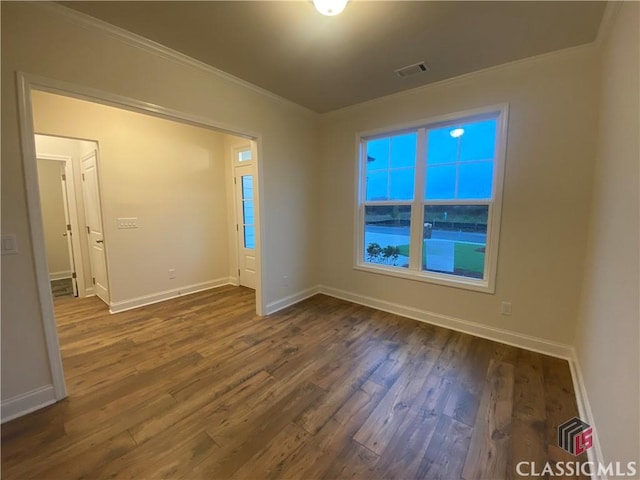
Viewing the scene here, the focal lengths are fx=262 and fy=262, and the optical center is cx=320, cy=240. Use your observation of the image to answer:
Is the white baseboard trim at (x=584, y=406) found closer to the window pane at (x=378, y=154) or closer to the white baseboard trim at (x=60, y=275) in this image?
the window pane at (x=378, y=154)

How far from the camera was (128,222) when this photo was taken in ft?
11.9

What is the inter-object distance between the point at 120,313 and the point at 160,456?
2.64 meters

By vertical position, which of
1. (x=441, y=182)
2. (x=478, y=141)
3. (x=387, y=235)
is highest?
(x=478, y=141)

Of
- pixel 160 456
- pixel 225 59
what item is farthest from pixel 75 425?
pixel 225 59

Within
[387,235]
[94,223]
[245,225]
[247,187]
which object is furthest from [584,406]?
[94,223]

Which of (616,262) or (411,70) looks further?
(411,70)

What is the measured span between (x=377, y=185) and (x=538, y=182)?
68.6 inches

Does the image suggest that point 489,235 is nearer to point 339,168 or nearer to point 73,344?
point 339,168

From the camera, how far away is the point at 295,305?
3.81 metres

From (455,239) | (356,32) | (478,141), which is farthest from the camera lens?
(455,239)

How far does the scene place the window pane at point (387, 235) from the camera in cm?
345

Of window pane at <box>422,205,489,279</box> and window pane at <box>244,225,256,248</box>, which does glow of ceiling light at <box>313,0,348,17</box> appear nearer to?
window pane at <box>422,205,489,279</box>

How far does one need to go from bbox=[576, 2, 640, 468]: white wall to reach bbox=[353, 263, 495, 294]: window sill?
0.85m

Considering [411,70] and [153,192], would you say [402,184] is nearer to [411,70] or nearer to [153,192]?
[411,70]
